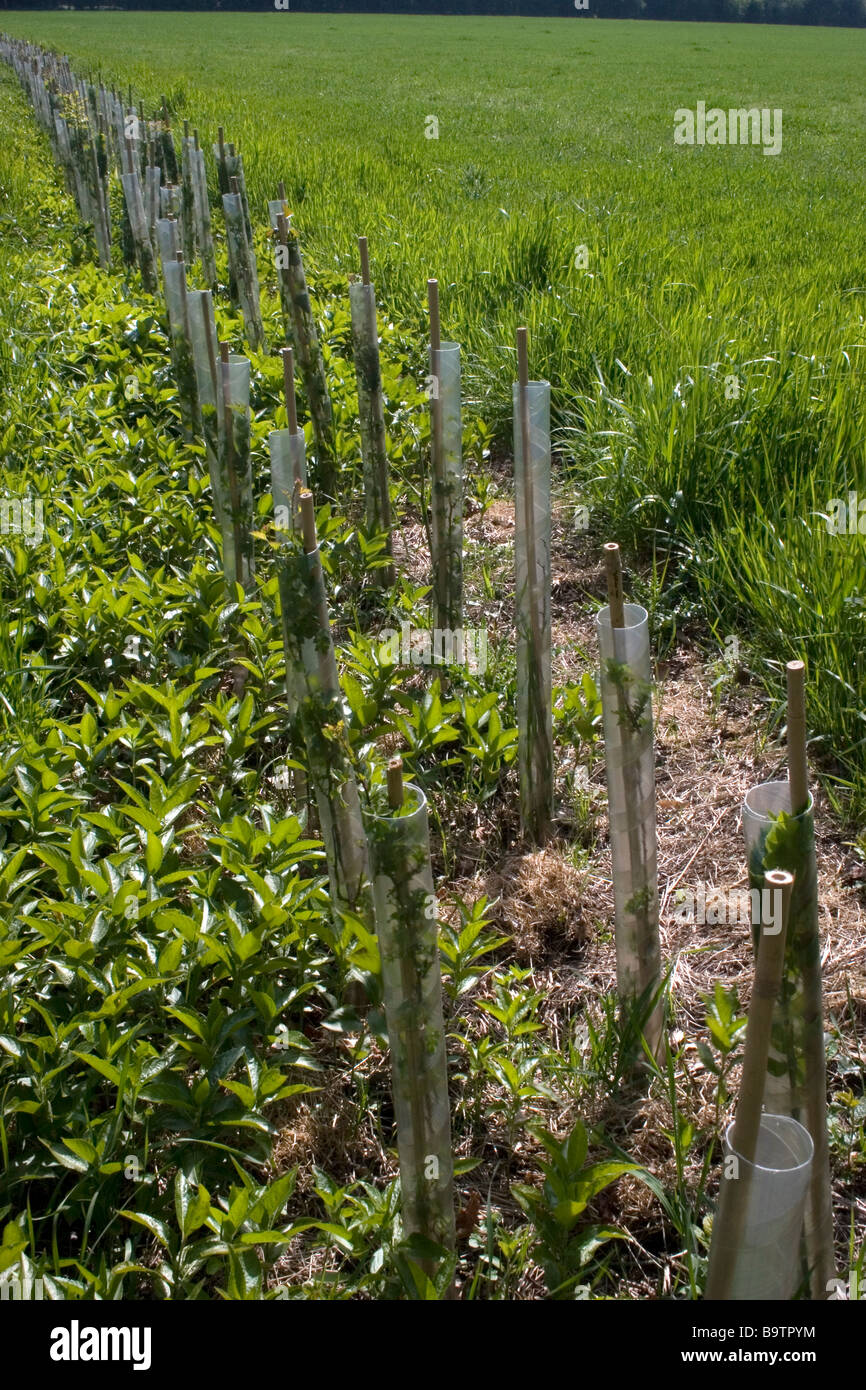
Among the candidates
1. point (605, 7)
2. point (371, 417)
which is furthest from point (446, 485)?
point (605, 7)

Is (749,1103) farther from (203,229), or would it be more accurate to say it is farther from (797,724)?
(203,229)

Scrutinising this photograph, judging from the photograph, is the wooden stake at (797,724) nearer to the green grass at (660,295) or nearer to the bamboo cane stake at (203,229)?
the green grass at (660,295)

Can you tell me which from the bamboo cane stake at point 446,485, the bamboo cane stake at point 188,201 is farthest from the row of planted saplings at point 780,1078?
the bamboo cane stake at point 188,201

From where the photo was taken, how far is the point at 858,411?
12.5ft

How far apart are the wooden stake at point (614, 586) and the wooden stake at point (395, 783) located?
0.45 meters

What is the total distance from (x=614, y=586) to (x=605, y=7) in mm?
74413

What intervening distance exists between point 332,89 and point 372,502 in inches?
776

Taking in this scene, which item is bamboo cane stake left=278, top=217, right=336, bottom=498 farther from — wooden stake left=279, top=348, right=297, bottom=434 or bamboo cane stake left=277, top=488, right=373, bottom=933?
bamboo cane stake left=277, top=488, right=373, bottom=933

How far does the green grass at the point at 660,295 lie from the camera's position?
10.5ft

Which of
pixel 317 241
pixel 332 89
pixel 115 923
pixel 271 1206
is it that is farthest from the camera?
pixel 332 89
